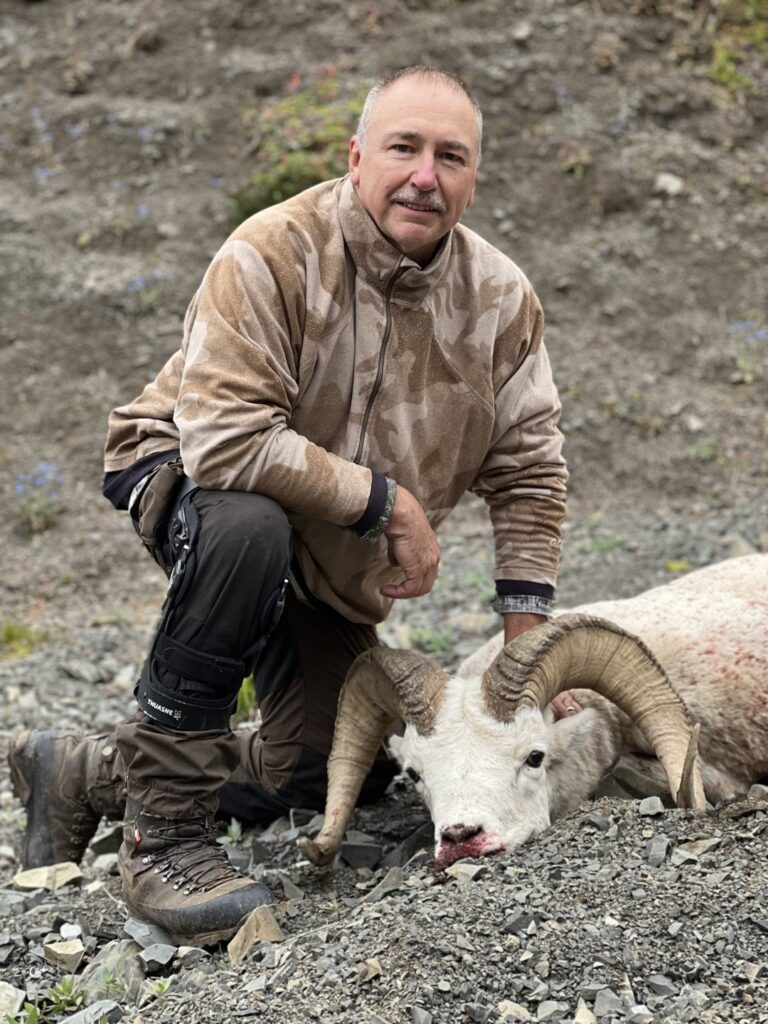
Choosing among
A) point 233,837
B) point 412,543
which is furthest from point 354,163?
point 233,837

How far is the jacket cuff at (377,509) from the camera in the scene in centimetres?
448

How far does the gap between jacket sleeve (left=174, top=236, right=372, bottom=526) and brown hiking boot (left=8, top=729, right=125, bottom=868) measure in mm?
1664

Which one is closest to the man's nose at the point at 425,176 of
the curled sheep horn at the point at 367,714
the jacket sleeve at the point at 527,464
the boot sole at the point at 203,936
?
the jacket sleeve at the point at 527,464

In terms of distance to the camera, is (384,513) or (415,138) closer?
(384,513)

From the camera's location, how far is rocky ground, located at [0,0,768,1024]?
5.07m

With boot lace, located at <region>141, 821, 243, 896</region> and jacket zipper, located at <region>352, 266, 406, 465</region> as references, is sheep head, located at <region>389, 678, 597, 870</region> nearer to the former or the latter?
boot lace, located at <region>141, 821, 243, 896</region>

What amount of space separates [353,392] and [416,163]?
85 cm

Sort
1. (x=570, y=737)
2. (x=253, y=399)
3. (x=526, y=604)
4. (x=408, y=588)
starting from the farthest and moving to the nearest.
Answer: (x=526, y=604) < (x=570, y=737) < (x=408, y=588) < (x=253, y=399)

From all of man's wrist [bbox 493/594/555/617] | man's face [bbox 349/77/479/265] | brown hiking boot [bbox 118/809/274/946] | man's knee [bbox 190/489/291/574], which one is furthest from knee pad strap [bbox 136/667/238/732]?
man's face [bbox 349/77/479/265]

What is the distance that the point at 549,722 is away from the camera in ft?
16.3

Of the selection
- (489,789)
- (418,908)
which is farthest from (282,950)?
(489,789)

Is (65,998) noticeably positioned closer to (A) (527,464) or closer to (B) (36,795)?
(B) (36,795)

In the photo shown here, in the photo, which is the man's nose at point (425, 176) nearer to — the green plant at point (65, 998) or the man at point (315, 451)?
the man at point (315, 451)

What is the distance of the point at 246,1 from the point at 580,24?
3.90 metres
